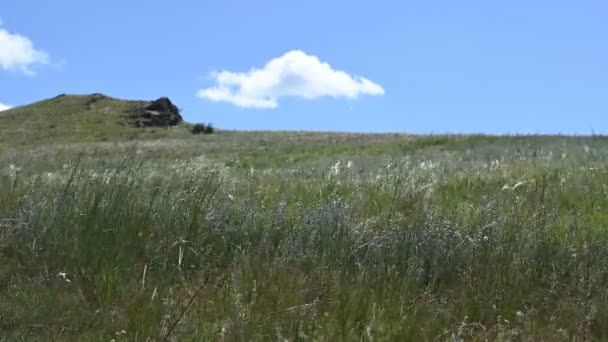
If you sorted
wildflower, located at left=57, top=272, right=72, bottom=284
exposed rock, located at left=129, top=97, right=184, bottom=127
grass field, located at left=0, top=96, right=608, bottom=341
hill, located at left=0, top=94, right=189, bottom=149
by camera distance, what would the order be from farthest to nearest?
exposed rock, located at left=129, top=97, right=184, bottom=127 → hill, located at left=0, top=94, right=189, bottom=149 → wildflower, located at left=57, top=272, right=72, bottom=284 → grass field, located at left=0, top=96, right=608, bottom=341

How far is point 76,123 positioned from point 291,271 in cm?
5866

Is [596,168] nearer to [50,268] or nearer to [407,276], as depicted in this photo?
[407,276]

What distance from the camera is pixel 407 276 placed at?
4.05 meters

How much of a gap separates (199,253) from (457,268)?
188 centimetres

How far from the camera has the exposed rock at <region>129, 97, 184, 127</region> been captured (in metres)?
58.2

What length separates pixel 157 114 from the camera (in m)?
59.6

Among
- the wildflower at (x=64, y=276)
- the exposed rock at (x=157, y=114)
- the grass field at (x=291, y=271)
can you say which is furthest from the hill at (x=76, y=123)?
the wildflower at (x=64, y=276)

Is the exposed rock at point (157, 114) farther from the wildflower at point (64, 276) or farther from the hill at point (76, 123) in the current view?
the wildflower at point (64, 276)

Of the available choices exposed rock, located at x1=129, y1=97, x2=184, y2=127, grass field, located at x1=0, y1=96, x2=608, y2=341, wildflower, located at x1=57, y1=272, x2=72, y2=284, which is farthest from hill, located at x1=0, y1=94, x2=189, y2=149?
wildflower, located at x1=57, y1=272, x2=72, y2=284

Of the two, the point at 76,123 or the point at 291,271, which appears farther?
the point at 76,123

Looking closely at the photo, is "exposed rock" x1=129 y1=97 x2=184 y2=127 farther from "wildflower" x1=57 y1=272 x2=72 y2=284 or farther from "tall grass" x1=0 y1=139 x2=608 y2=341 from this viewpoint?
"wildflower" x1=57 y1=272 x2=72 y2=284

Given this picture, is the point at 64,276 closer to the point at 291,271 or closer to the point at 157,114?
the point at 291,271

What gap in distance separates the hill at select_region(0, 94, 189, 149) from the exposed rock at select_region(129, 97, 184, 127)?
0.47 metres

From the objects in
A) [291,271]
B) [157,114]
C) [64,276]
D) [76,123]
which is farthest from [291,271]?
[76,123]
